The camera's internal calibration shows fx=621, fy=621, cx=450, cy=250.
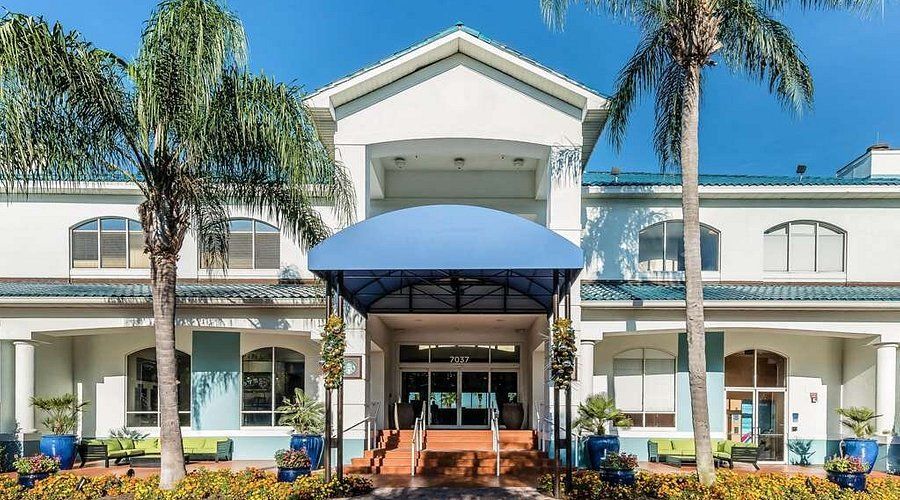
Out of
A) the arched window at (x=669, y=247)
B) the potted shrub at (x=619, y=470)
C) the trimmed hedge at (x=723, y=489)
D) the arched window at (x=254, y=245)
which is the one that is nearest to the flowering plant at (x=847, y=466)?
the trimmed hedge at (x=723, y=489)

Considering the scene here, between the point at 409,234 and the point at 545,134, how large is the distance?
5598 millimetres

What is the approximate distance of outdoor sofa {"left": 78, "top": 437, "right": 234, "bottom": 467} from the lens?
1577 centimetres

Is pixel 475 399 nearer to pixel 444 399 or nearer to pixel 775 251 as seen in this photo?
pixel 444 399

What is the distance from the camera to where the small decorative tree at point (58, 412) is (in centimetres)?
1520

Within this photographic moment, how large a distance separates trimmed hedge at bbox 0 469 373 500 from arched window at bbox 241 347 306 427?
5331 mm

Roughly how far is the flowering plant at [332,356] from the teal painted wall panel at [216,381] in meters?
6.81

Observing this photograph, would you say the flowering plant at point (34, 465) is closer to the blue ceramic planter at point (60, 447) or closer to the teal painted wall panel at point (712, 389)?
the blue ceramic planter at point (60, 447)

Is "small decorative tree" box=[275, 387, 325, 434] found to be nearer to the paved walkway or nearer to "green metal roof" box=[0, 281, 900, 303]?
"green metal roof" box=[0, 281, 900, 303]

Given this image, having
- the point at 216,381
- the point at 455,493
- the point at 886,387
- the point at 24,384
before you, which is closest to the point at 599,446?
the point at 455,493

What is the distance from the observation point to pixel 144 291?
53.9 feet

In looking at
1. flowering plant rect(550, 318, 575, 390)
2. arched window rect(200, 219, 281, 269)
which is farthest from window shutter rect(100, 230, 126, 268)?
flowering plant rect(550, 318, 575, 390)

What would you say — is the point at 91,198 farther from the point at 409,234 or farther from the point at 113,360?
the point at 409,234

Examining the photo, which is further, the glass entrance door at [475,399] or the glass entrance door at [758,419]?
the glass entrance door at [475,399]

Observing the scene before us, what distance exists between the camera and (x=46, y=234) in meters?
17.8
